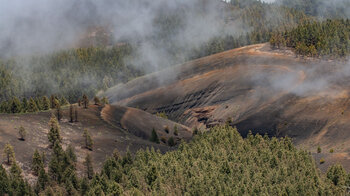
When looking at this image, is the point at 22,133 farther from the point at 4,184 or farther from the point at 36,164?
the point at 4,184

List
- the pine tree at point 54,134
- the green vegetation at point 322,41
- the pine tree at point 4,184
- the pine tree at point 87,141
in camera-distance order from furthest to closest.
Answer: the green vegetation at point 322,41, the pine tree at point 87,141, the pine tree at point 54,134, the pine tree at point 4,184

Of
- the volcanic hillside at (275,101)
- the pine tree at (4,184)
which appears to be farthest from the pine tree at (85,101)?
the pine tree at (4,184)

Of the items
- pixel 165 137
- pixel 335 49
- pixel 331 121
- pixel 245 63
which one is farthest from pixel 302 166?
pixel 245 63

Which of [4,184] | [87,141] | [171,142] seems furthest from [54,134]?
[171,142]

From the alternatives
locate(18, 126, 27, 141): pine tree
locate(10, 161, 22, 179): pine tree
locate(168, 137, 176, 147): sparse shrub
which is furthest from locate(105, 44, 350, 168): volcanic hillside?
locate(18, 126, 27, 141): pine tree

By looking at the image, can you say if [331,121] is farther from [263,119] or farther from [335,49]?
[335,49]

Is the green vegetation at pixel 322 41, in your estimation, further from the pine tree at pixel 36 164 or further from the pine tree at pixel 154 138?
the pine tree at pixel 36 164
